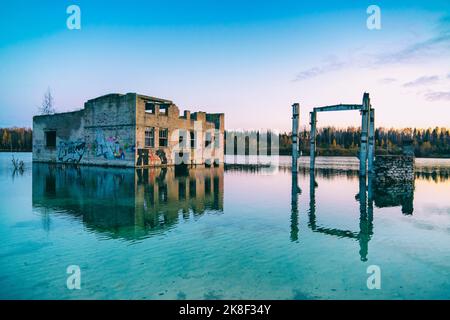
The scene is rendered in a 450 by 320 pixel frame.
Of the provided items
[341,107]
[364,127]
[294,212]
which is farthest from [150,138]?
[294,212]

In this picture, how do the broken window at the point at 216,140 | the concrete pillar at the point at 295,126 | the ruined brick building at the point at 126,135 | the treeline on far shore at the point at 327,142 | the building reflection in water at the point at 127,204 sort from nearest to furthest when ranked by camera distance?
1. the building reflection in water at the point at 127,204
2. the concrete pillar at the point at 295,126
3. the ruined brick building at the point at 126,135
4. the broken window at the point at 216,140
5. the treeline on far shore at the point at 327,142

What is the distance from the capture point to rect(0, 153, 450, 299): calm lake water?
4328mm

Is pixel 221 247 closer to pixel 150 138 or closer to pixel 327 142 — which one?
pixel 150 138

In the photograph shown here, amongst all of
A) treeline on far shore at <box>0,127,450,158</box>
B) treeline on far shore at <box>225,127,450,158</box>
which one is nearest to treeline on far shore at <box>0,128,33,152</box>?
treeline on far shore at <box>0,127,450,158</box>

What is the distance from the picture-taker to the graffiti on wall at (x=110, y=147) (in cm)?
2583

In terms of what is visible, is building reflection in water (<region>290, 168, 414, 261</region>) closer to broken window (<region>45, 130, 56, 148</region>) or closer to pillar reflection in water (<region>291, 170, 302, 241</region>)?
pillar reflection in water (<region>291, 170, 302, 241</region>)

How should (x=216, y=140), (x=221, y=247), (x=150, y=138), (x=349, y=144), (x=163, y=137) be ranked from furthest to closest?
1. (x=349, y=144)
2. (x=216, y=140)
3. (x=163, y=137)
4. (x=150, y=138)
5. (x=221, y=247)

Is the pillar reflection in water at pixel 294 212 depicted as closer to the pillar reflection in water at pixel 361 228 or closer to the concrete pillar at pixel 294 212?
the concrete pillar at pixel 294 212

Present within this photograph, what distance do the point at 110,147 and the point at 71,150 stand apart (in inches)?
250

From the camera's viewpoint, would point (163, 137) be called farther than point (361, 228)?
Yes

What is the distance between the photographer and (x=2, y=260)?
17.4ft

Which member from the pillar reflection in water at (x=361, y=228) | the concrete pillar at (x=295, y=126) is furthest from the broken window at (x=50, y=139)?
the pillar reflection in water at (x=361, y=228)

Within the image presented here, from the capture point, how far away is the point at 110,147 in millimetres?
26812
